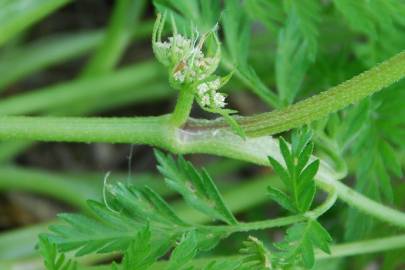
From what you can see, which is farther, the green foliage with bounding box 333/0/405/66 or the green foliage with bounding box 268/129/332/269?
the green foliage with bounding box 333/0/405/66

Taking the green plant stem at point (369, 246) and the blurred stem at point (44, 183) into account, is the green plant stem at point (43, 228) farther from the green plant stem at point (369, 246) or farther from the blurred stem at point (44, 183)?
the green plant stem at point (369, 246)

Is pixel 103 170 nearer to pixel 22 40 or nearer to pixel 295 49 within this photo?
pixel 22 40

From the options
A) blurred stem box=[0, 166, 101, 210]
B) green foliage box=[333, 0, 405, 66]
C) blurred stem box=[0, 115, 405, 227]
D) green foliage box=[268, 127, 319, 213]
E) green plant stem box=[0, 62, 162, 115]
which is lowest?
green foliage box=[268, 127, 319, 213]

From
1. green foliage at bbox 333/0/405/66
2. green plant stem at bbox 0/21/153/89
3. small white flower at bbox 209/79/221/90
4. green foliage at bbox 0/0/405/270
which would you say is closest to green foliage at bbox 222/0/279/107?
green foliage at bbox 0/0/405/270

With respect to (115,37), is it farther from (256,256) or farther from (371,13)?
(256,256)

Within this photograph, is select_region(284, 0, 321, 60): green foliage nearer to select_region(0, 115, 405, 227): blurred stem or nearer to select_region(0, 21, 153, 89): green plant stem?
select_region(0, 115, 405, 227): blurred stem

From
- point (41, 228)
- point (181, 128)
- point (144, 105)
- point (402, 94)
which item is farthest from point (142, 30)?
point (181, 128)

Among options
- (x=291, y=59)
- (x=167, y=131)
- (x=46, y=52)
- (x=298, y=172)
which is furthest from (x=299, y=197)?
(x=46, y=52)
